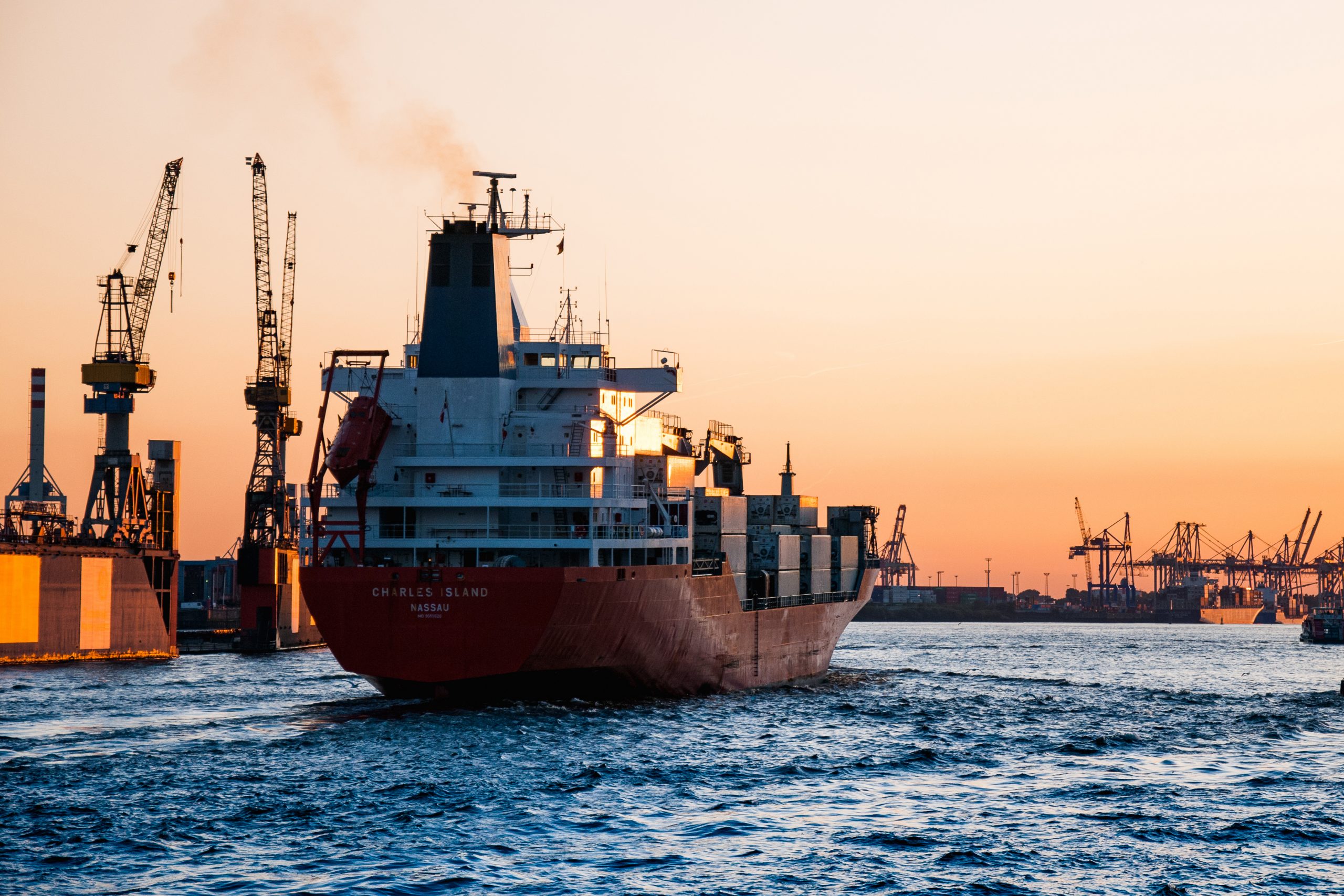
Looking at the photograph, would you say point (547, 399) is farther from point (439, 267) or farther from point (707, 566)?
point (707, 566)

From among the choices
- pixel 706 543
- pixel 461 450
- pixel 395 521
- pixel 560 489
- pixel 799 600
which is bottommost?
pixel 799 600

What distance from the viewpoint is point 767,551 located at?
64688mm

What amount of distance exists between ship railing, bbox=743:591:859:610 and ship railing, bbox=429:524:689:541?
1315 cm

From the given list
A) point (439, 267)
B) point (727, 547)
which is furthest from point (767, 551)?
point (439, 267)

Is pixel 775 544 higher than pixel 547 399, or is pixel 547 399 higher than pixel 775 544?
pixel 547 399

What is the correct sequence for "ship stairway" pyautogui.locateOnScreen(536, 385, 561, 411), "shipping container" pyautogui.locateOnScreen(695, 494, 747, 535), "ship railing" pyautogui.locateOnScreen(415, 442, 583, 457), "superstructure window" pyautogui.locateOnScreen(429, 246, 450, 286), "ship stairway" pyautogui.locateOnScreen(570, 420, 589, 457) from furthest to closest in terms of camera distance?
"shipping container" pyautogui.locateOnScreen(695, 494, 747, 535) < "ship stairway" pyautogui.locateOnScreen(536, 385, 561, 411) < "superstructure window" pyautogui.locateOnScreen(429, 246, 450, 286) < "ship stairway" pyautogui.locateOnScreen(570, 420, 589, 457) < "ship railing" pyautogui.locateOnScreen(415, 442, 583, 457)

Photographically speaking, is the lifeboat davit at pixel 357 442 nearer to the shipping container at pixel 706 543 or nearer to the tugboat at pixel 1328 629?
the shipping container at pixel 706 543

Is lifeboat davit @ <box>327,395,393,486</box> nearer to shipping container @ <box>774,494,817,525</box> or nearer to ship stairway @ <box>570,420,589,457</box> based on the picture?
ship stairway @ <box>570,420,589,457</box>

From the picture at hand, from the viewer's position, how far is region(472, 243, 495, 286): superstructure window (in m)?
49.7

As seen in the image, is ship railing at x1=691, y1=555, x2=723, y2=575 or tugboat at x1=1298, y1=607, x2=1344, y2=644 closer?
ship railing at x1=691, y1=555, x2=723, y2=575

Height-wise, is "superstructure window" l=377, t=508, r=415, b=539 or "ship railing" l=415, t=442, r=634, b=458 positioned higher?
"ship railing" l=415, t=442, r=634, b=458

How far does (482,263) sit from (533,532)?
383 inches

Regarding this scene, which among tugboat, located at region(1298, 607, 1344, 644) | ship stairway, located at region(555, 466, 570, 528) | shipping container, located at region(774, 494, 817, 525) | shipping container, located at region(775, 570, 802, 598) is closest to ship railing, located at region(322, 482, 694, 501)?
ship stairway, located at region(555, 466, 570, 528)

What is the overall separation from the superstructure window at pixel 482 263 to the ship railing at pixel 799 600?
18.6 meters
